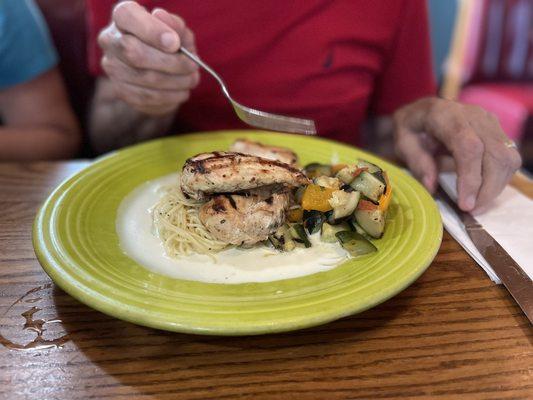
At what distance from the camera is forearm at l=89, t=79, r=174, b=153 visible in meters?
2.06

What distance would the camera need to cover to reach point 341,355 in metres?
0.94

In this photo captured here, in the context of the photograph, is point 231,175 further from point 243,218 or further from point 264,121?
point 264,121

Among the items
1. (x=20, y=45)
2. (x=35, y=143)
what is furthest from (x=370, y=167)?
(x=20, y=45)

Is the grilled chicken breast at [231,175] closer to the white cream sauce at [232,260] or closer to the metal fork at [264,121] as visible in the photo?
the white cream sauce at [232,260]

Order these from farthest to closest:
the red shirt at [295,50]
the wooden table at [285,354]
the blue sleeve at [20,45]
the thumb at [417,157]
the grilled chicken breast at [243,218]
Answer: the blue sleeve at [20,45], the red shirt at [295,50], the thumb at [417,157], the grilled chicken breast at [243,218], the wooden table at [285,354]

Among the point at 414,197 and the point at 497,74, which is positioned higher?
the point at 414,197

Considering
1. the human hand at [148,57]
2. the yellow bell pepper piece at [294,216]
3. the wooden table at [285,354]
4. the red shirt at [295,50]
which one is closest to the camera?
the wooden table at [285,354]

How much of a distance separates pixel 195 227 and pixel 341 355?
539 mm

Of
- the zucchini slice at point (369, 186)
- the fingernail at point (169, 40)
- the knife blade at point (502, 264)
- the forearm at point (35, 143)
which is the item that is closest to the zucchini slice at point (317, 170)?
the zucchini slice at point (369, 186)

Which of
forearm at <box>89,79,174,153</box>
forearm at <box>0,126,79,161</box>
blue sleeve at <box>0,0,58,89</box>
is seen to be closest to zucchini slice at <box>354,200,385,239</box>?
forearm at <box>89,79,174,153</box>

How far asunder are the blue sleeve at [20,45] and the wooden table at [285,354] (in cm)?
123

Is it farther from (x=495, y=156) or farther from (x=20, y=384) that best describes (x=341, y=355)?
(x=495, y=156)

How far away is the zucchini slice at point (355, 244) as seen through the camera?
45.3 inches

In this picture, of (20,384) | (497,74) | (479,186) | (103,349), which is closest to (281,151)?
(479,186)
